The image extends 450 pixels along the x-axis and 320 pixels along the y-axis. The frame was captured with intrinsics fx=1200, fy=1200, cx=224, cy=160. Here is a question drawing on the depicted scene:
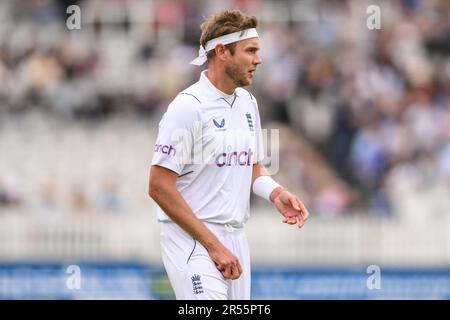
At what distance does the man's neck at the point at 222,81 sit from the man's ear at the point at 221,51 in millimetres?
99

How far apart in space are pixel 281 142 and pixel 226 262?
30.3 ft

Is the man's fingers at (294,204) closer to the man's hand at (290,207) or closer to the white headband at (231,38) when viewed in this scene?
the man's hand at (290,207)

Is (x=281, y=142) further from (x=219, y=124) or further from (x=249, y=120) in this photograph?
(x=219, y=124)

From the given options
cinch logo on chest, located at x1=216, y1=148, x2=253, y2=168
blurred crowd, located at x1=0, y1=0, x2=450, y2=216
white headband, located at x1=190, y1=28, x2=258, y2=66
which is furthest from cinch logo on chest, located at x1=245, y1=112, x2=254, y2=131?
blurred crowd, located at x1=0, y1=0, x2=450, y2=216

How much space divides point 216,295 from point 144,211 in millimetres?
8282

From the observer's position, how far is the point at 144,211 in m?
15.8

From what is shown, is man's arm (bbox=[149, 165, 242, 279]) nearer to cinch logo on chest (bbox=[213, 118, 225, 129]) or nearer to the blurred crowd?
cinch logo on chest (bbox=[213, 118, 225, 129])

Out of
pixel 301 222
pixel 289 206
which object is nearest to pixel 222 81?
pixel 289 206

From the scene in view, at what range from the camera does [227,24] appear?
776 centimetres

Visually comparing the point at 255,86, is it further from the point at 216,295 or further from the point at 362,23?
the point at 216,295

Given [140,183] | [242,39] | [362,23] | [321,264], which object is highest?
[362,23]

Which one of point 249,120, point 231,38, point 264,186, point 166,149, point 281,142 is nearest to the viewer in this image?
point 166,149
